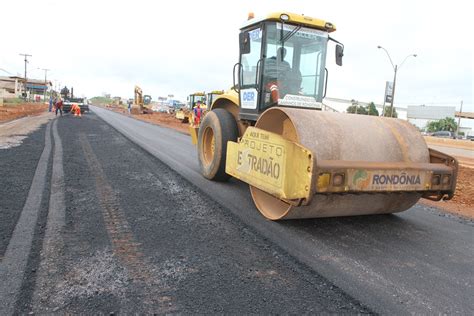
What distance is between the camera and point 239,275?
3354 mm

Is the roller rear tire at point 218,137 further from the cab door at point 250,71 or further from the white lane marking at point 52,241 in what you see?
the white lane marking at point 52,241

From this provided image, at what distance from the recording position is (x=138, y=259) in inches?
141

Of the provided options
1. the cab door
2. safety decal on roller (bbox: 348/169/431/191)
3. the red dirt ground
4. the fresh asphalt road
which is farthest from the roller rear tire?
the red dirt ground

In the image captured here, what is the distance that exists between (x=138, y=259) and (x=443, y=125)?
3494 inches

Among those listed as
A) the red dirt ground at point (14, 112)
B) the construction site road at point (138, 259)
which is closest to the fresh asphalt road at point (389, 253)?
the construction site road at point (138, 259)

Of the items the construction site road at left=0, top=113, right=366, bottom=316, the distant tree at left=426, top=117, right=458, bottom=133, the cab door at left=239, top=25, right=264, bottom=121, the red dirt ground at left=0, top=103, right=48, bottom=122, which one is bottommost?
the construction site road at left=0, top=113, right=366, bottom=316

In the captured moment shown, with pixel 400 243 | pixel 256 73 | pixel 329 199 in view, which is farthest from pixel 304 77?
pixel 400 243

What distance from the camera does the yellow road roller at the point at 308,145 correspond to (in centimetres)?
411

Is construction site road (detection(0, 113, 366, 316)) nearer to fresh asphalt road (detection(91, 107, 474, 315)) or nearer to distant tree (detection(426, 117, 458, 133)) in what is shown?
fresh asphalt road (detection(91, 107, 474, 315))

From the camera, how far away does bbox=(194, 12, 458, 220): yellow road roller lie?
4.11m

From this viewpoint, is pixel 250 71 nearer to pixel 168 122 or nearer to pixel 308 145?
pixel 308 145

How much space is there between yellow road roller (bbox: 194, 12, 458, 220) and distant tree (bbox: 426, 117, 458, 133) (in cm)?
8412

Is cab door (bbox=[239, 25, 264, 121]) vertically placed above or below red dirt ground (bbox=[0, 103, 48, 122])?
above

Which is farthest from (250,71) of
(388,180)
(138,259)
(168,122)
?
(168,122)
